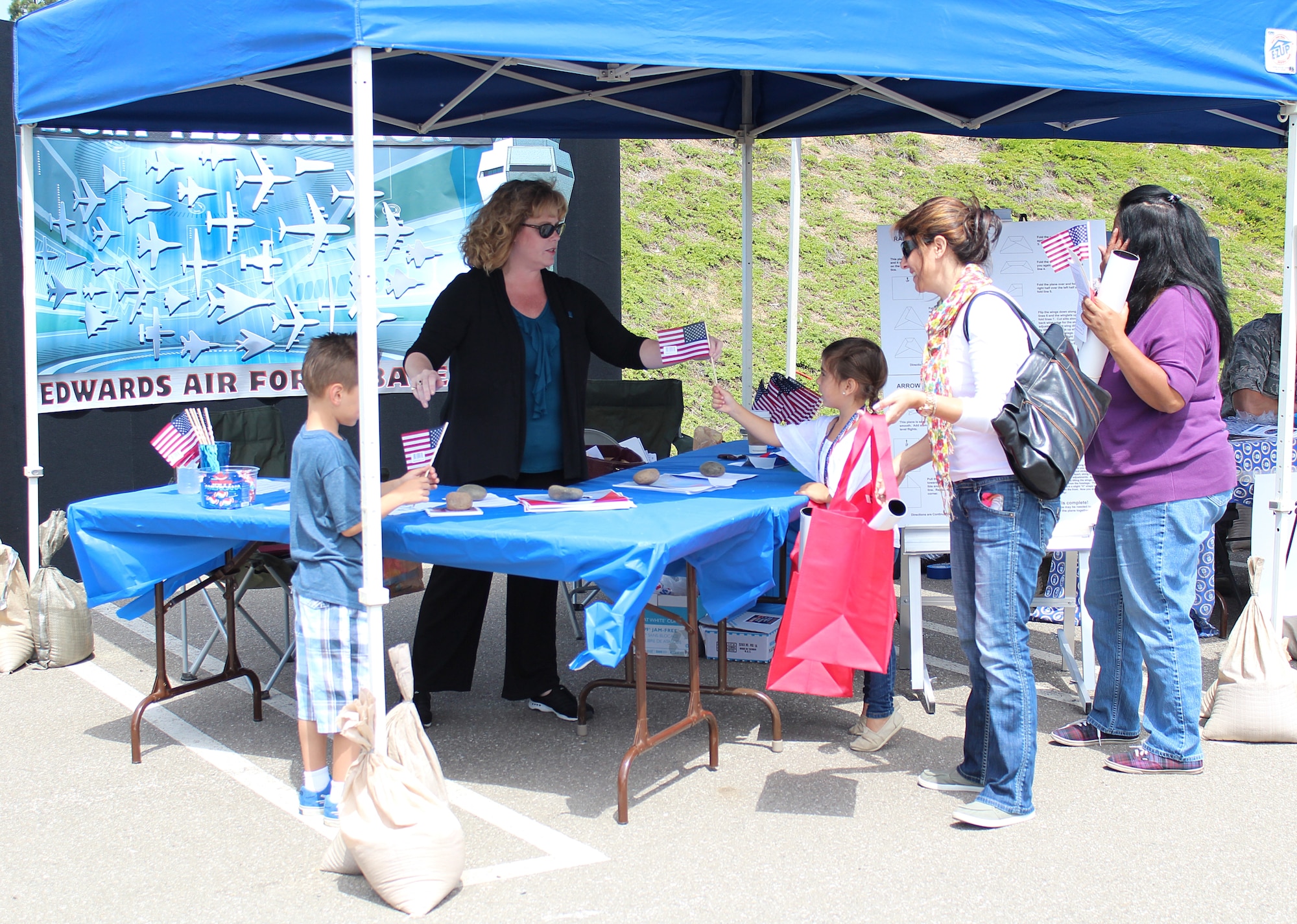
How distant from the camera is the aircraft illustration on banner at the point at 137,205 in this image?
570cm

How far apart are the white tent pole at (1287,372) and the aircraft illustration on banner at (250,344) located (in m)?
4.82

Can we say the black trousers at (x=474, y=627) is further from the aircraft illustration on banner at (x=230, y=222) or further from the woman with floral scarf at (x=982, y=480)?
the aircraft illustration on banner at (x=230, y=222)

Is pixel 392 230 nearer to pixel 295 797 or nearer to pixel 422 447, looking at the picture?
pixel 422 447

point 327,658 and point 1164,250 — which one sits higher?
point 1164,250

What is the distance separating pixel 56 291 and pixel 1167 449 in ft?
16.1

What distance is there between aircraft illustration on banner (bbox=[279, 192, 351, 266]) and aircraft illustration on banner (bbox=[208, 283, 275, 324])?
38 centimetres

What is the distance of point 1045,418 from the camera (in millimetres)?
2732

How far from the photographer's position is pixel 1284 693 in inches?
140

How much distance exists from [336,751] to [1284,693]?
2.83m

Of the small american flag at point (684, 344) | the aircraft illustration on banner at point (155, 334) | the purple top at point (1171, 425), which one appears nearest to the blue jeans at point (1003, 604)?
the purple top at point (1171, 425)

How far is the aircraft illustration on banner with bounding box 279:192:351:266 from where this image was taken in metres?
6.26

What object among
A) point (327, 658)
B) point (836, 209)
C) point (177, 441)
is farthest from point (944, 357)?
point (836, 209)

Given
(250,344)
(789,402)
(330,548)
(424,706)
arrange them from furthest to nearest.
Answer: (250,344) → (789,402) → (424,706) → (330,548)

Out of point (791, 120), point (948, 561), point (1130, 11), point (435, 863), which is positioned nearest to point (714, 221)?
point (791, 120)
